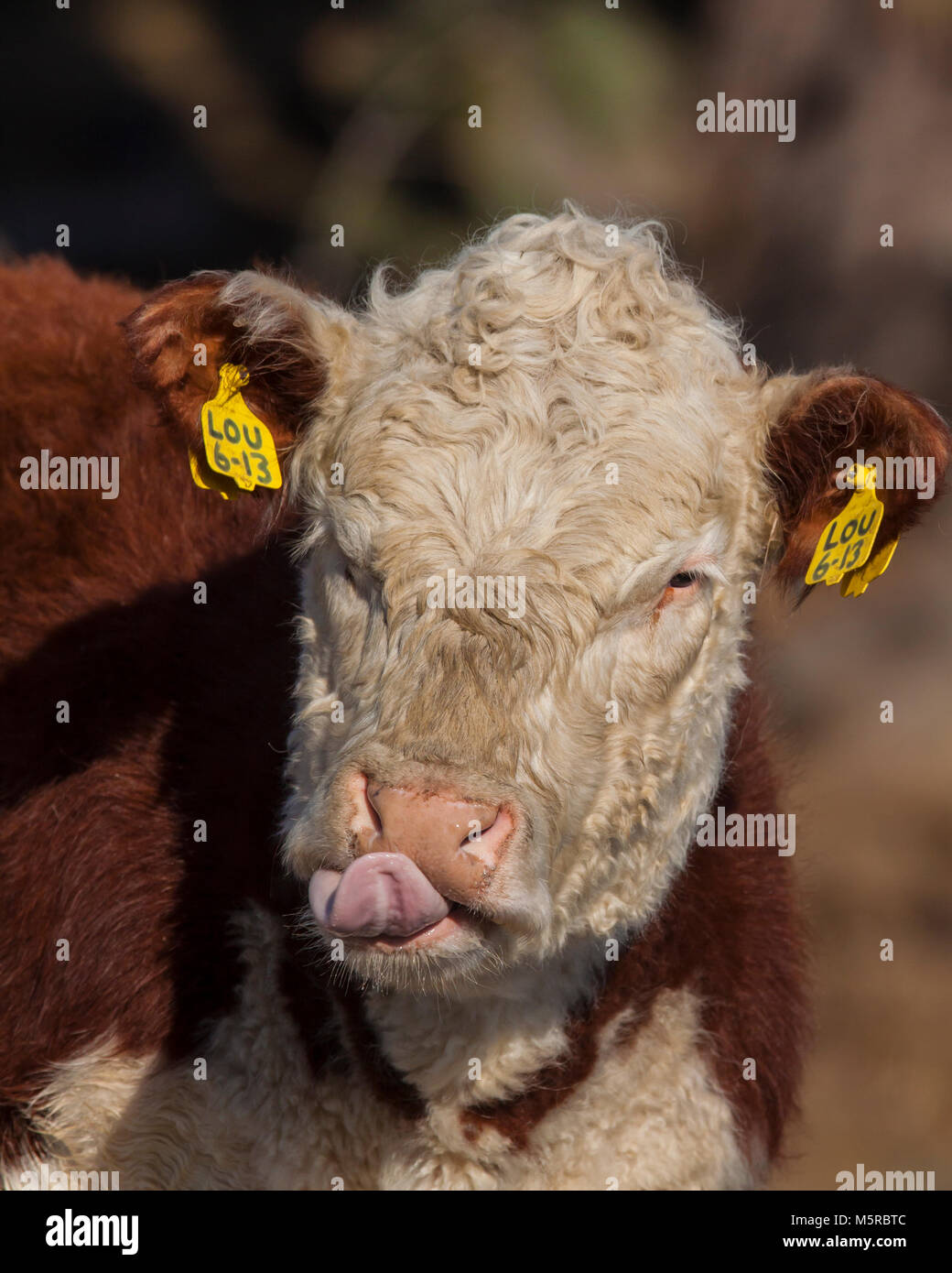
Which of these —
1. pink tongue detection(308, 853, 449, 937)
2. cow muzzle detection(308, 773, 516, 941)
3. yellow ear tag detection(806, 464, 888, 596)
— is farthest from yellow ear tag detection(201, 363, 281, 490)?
yellow ear tag detection(806, 464, 888, 596)

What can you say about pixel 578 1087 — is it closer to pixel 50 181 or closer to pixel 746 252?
pixel 746 252

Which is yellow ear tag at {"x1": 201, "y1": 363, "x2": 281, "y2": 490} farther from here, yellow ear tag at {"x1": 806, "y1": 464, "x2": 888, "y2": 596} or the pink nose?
yellow ear tag at {"x1": 806, "y1": 464, "x2": 888, "y2": 596}

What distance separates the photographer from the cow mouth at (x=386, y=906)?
2.57 metres

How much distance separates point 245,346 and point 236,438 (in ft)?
0.67

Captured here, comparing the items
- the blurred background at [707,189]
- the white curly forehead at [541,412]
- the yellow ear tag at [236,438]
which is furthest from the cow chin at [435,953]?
the blurred background at [707,189]

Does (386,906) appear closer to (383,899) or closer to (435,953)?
(383,899)

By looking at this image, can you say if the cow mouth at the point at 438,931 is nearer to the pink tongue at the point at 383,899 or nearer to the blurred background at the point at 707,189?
the pink tongue at the point at 383,899

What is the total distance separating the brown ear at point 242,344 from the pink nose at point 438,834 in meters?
1.12

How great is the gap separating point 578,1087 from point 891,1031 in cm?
492

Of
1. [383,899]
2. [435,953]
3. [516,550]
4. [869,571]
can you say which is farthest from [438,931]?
[869,571]

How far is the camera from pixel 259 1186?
11.3 feet

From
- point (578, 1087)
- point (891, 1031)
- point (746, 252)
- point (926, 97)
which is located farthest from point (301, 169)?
point (578, 1087)

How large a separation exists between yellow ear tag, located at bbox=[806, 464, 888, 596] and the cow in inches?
0.4

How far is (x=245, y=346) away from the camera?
3342 millimetres
